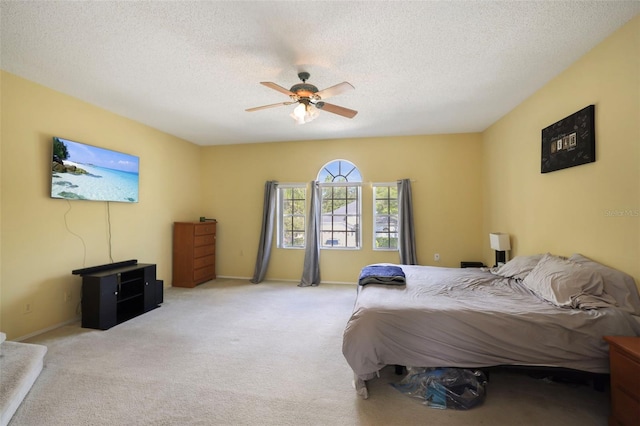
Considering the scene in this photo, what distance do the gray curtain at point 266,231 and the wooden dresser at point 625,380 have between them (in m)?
4.73

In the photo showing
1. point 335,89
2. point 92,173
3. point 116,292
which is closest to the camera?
point 335,89

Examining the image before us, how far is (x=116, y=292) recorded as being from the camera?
3.45 metres

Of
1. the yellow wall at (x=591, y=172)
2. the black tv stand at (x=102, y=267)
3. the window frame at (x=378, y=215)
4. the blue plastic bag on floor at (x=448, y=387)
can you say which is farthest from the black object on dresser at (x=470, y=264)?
the black tv stand at (x=102, y=267)

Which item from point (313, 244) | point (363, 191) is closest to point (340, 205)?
point (363, 191)

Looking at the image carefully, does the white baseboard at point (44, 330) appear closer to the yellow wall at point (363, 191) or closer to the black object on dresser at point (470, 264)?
the yellow wall at point (363, 191)

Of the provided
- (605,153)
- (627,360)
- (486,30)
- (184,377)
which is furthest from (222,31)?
(627,360)

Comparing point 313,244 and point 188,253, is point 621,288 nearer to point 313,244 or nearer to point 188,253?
point 313,244

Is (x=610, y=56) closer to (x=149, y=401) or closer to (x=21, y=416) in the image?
(x=149, y=401)

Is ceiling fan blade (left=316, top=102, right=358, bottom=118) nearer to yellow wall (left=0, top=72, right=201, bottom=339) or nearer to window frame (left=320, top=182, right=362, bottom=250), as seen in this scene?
window frame (left=320, top=182, right=362, bottom=250)

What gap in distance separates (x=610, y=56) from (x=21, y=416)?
5169mm

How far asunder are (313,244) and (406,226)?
177 cm

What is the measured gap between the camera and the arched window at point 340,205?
17.8ft

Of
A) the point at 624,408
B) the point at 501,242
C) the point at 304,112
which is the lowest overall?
the point at 624,408

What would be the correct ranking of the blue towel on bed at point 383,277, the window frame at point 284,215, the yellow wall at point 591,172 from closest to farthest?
the yellow wall at point 591,172 < the blue towel on bed at point 383,277 < the window frame at point 284,215
